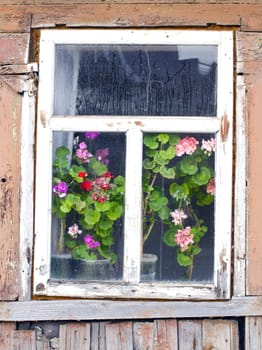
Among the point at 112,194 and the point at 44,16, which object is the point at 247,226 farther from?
the point at 44,16

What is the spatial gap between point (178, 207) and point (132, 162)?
297 millimetres

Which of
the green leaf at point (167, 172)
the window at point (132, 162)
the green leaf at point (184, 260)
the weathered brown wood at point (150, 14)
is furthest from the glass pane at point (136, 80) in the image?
the green leaf at point (184, 260)

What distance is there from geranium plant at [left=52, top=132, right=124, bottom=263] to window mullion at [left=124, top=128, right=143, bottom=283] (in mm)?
47

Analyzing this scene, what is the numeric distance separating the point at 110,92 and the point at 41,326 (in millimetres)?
1135

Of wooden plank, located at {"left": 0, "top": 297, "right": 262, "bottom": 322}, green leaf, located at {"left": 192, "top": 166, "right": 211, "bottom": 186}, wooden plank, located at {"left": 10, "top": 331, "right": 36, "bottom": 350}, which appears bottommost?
wooden plank, located at {"left": 10, "top": 331, "right": 36, "bottom": 350}

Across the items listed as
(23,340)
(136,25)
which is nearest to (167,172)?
(136,25)

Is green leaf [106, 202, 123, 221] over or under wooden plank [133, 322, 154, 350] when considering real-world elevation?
over

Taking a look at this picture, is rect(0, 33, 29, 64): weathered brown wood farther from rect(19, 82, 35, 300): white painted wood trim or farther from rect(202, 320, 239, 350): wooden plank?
rect(202, 320, 239, 350): wooden plank

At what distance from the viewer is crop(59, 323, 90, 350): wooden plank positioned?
11.6 ft

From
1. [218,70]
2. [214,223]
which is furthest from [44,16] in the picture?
[214,223]

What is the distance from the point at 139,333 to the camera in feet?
11.6

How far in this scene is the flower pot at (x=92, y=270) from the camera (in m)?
3.53

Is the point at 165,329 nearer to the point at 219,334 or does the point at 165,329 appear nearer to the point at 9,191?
the point at 219,334

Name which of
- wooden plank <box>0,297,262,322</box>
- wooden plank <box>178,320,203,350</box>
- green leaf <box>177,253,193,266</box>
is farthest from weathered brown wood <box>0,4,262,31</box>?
wooden plank <box>178,320,203,350</box>
